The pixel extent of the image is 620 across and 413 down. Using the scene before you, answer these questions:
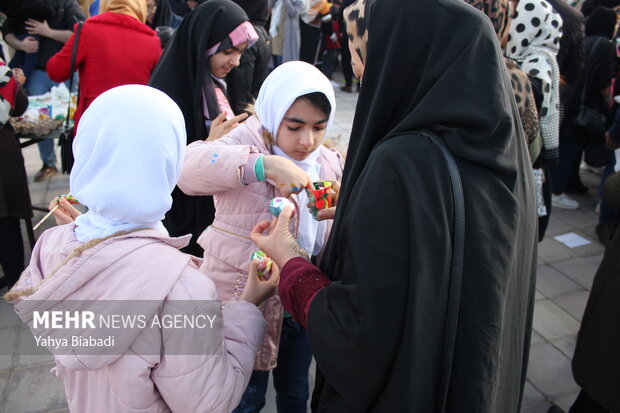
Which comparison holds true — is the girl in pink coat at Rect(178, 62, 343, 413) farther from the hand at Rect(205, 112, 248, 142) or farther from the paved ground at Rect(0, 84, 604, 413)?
the paved ground at Rect(0, 84, 604, 413)

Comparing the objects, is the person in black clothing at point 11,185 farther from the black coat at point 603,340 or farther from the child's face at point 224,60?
the black coat at point 603,340

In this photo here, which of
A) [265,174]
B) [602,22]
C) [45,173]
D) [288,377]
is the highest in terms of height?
[602,22]

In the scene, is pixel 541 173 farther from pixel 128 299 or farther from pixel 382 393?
pixel 128 299

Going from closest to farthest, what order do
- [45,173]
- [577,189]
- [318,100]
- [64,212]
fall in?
[64,212] → [318,100] → [45,173] → [577,189]

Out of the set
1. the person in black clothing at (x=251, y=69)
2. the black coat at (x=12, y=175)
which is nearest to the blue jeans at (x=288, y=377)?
the person in black clothing at (x=251, y=69)

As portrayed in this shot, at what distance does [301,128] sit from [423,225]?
1008 mm

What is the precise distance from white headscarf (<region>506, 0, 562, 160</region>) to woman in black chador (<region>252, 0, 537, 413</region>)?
2.08 metres

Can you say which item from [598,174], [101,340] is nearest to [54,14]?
[101,340]

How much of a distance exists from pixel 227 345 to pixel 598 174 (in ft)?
23.1

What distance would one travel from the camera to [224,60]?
2.85 m

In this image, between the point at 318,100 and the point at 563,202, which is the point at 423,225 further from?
the point at 563,202

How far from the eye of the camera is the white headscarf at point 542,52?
3.03 m

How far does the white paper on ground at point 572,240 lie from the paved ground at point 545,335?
0.06 metres

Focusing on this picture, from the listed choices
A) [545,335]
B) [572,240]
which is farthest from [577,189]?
[545,335]
